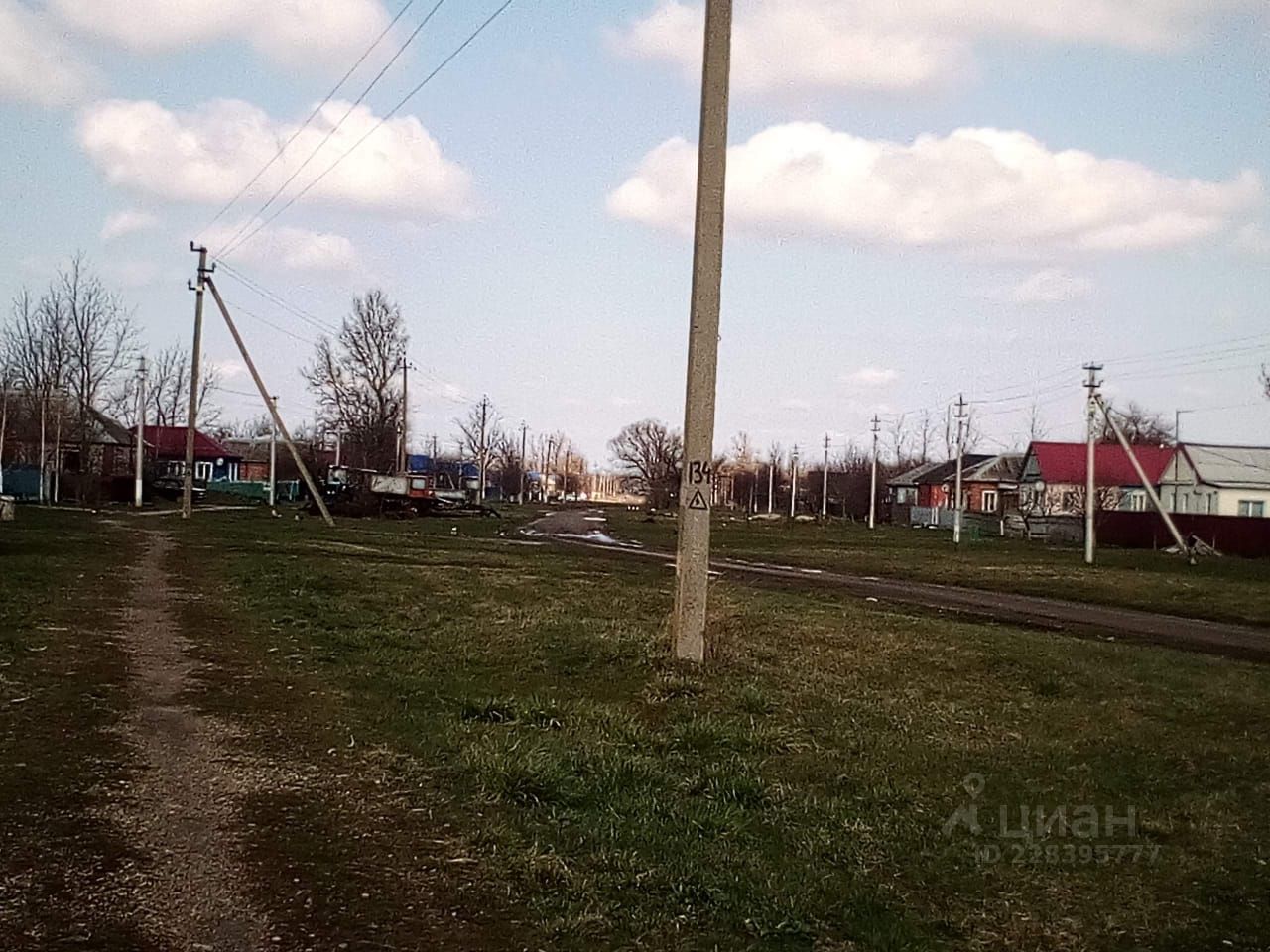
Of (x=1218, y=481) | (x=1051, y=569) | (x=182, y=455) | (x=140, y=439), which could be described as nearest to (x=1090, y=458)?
(x=1051, y=569)

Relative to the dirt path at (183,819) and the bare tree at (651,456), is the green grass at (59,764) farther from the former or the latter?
the bare tree at (651,456)

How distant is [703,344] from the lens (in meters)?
10.2

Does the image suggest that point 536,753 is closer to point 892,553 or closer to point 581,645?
point 581,645

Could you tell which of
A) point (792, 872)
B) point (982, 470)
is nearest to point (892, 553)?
point (792, 872)

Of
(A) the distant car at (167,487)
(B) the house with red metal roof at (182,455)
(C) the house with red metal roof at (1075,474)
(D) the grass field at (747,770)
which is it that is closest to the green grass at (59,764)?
(D) the grass field at (747,770)

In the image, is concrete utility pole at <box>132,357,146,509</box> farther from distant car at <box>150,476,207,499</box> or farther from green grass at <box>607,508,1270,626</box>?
green grass at <box>607,508,1270,626</box>

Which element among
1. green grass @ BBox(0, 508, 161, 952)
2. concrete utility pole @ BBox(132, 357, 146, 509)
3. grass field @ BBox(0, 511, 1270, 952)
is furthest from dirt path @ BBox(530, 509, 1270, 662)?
concrete utility pole @ BBox(132, 357, 146, 509)

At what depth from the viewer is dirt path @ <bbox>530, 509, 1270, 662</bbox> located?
54.2ft

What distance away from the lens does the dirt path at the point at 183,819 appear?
13.9 ft
